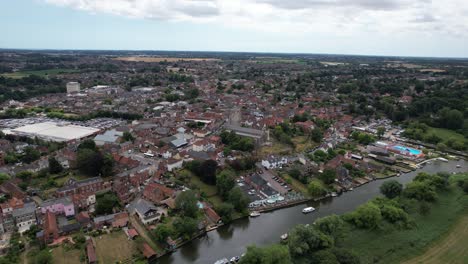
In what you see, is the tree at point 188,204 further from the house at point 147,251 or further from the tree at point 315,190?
the tree at point 315,190

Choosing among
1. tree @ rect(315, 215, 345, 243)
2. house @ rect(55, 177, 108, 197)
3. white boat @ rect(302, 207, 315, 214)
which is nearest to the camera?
tree @ rect(315, 215, 345, 243)

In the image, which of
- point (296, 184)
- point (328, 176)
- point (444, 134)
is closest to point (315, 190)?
point (296, 184)

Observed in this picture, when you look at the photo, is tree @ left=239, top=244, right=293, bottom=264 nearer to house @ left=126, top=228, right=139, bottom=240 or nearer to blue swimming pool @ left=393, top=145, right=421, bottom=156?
house @ left=126, top=228, right=139, bottom=240

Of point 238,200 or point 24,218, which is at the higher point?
point 238,200

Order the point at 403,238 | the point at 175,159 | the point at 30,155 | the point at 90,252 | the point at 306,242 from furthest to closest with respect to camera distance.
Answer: the point at 30,155, the point at 175,159, the point at 403,238, the point at 90,252, the point at 306,242

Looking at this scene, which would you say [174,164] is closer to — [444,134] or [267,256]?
[267,256]

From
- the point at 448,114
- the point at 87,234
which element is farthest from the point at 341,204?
the point at 448,114

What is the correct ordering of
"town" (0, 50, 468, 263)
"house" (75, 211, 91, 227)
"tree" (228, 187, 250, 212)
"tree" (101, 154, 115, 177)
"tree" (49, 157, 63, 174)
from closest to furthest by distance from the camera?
1. "town" (0, 50, 468, 263)
2. "house" (75, 211, 91, 227)
3. "tree" (228, 187, 250, 212)
4. "tree" (101, 154, 115, 177)
5. "tree" (49, 157, 63, 174)

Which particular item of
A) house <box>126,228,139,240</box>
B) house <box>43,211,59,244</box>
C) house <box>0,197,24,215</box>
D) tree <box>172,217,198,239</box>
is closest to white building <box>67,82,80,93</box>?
house <box>0,197,24,215</box>
